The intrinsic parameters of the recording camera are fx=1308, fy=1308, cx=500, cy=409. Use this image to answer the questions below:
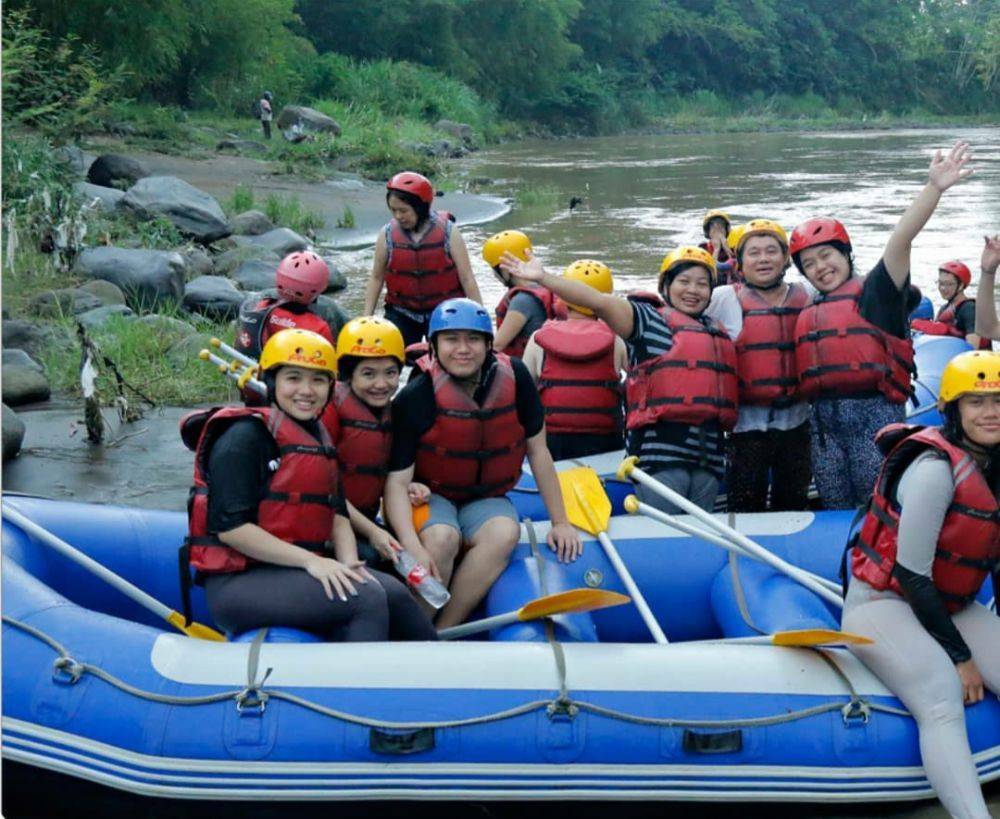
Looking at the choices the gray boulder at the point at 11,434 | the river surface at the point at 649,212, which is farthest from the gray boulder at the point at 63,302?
the gray boulder at the point at 11,434

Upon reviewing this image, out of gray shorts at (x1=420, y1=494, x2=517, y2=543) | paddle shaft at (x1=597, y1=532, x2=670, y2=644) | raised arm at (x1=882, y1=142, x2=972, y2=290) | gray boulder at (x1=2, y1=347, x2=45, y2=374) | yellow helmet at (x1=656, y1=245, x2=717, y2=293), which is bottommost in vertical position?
gray boulder at (x1=2, y1=347, x2=45, y2=374)

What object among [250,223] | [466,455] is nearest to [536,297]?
[466,455]

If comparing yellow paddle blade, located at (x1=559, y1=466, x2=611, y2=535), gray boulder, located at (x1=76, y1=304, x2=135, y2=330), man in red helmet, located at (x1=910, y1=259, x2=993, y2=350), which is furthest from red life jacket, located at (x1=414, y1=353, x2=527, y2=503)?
gray boulder, located at (x1=76, y1=304, x2=135, y2=330)

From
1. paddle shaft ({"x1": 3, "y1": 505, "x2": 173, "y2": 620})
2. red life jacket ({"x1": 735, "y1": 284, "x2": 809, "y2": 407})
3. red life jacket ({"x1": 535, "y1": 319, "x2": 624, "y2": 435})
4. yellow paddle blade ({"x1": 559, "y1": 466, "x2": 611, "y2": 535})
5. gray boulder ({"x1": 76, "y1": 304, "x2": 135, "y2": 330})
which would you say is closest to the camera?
paddle shaft ({"x1": 3, "y1": 505, "x2": 173, "y2": 620})

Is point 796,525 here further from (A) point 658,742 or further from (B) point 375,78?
(B) point 375,78

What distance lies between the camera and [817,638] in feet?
11.0

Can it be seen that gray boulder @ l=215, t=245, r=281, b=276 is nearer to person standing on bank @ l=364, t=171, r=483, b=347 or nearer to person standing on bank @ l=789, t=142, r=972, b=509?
person standing on bank @ l=364, t=171, r=483, b=347

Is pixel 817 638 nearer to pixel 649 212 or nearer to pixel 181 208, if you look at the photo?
pixel 181 208

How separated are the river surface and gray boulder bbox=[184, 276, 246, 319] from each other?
136 cm

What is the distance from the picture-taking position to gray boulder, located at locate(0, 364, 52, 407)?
22.7ft

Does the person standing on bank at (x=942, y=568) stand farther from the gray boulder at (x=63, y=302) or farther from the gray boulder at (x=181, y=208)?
the gray boulder at (x=181, y=208)

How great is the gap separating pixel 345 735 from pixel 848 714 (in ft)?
4.09

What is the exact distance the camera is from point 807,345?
14.4 feet

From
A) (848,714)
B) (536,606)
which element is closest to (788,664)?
(848,714)
